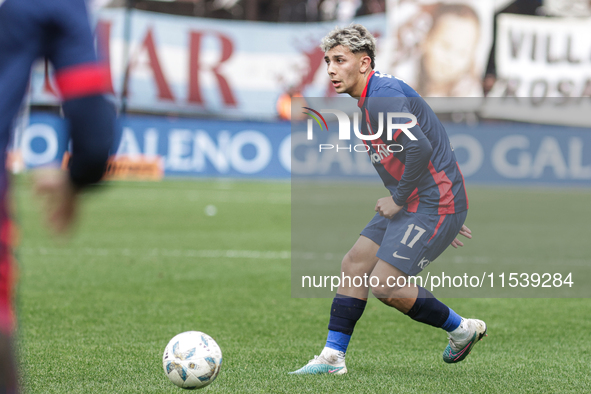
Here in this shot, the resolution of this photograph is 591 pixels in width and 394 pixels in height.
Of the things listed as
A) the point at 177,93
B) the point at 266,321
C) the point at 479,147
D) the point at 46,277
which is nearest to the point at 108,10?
the point at 177,93

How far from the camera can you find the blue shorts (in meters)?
4.48

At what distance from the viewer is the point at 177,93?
1383 inches

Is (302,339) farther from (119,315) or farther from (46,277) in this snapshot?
(46,277)

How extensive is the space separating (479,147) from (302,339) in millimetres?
20565

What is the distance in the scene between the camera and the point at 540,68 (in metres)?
32.9

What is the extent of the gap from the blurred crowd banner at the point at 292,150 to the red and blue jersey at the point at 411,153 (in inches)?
807

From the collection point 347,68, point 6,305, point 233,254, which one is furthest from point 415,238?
point 233,254

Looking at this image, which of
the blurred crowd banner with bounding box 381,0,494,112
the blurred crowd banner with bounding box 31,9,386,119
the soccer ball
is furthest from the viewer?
the blurred crowd banner with bounding box 31,9,386,119

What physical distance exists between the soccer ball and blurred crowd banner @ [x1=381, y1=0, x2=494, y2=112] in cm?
2991

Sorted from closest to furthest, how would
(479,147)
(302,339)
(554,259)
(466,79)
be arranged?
(302,339) → (554,259) → (479,147) → (466,79)

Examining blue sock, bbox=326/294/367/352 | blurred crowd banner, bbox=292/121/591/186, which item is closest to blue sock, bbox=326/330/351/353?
blue sock, bbox=326/294/367/352

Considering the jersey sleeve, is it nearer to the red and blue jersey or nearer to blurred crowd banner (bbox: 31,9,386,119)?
the red and blue jersey

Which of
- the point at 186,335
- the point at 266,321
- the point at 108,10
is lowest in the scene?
the point at 266,321

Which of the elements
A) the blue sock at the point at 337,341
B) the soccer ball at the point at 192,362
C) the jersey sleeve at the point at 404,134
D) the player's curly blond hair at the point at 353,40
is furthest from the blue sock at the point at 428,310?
the player's curly blond hair at the point at 353,40
